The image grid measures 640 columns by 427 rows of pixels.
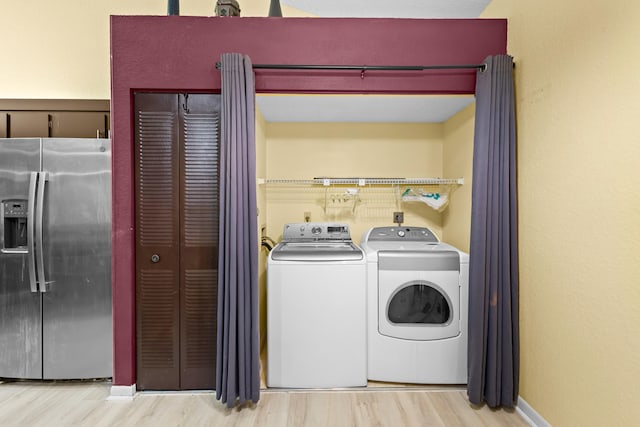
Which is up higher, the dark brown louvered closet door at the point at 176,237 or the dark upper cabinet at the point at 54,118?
the dark upper cabinet at the point at 54,118

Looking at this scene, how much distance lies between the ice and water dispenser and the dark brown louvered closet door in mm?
887

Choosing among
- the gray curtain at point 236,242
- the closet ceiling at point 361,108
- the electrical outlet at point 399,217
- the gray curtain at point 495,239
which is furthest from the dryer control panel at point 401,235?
the gray curtain at point 236,242

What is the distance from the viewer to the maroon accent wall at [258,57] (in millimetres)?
2207

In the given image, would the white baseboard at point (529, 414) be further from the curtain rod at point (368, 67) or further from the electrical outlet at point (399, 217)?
the curtain rod at point (368, 67)

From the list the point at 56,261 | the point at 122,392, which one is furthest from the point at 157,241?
the point at 122,392

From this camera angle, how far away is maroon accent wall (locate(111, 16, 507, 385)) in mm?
2207

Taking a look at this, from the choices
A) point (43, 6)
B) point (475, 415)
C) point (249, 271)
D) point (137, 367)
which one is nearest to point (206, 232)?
point (249, 271)

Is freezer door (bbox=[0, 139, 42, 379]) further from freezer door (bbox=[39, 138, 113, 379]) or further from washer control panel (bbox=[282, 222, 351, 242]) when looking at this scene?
washer control panel (bbox=[282, 222, 351, 242])

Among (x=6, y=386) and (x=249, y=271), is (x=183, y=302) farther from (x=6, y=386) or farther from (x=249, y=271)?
(x=6, y=386)

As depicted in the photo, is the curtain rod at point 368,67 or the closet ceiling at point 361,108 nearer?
the curtain rod at point 368,67

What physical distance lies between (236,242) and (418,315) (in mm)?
1357

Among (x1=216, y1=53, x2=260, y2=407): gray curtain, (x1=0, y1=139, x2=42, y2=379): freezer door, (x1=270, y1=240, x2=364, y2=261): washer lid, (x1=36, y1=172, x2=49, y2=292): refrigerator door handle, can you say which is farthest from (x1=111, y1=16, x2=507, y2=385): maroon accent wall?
(x1=270, y1=240, x2=364, y2=261): washer lid

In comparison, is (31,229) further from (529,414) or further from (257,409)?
(529,414)

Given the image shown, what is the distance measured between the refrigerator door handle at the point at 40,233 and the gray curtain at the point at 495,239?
113 inches
